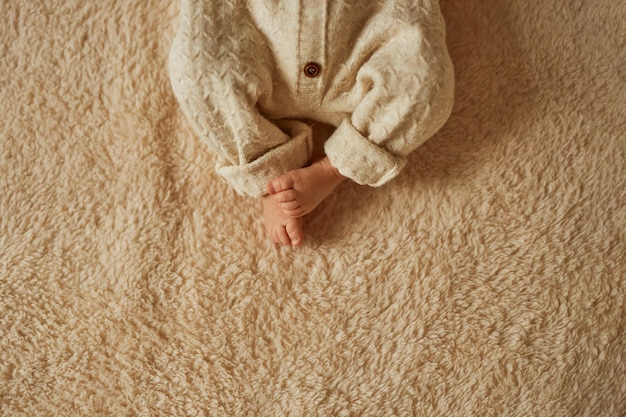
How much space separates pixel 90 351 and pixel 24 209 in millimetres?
263

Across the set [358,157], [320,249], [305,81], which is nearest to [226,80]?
[305,81]

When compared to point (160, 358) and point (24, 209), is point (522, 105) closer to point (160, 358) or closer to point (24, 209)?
point (160, 358)

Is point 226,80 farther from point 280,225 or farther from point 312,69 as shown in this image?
point 280,225

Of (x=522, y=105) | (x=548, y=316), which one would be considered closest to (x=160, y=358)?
(x=548, y=316)

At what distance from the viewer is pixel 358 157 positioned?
84 centimetres

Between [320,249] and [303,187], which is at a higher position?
[303,187]

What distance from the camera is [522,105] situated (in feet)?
3.18

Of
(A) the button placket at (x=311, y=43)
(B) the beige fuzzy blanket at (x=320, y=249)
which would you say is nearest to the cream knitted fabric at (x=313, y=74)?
(A) the button placket at (x=311, y=43)

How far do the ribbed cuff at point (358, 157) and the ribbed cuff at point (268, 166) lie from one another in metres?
0.04

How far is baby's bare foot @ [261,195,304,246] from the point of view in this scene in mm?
894

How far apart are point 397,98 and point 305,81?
0.45 feet

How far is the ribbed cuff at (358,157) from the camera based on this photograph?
32.7 inches

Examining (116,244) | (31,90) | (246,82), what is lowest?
(116,244)

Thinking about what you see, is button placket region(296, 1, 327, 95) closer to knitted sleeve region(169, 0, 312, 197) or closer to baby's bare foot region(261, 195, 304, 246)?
knitted sleeve region(169, 0, 312, 197)
